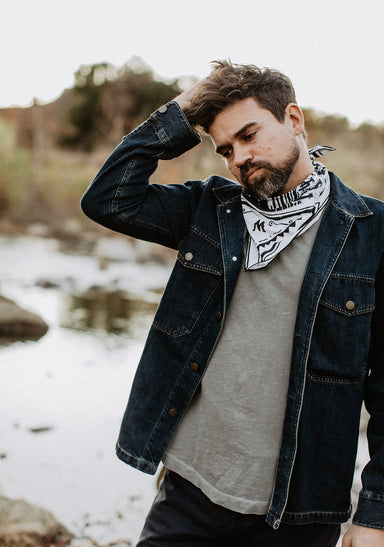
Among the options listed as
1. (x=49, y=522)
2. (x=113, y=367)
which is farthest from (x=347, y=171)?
(x=49, y=522)

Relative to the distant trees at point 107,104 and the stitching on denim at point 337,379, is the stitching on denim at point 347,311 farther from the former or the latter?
the distant trees at point 107,104

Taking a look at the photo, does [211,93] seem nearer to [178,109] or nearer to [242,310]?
[178,109]

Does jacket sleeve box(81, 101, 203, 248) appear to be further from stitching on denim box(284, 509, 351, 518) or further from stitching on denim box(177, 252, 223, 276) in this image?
stitching on denim box(284, 509, 351, 518)

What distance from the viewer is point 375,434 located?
153 cm

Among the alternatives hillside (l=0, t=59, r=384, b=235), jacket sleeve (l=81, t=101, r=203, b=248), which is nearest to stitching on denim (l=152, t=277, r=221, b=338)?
jacket sleeve (l=81, t=101, r=203, b=248)

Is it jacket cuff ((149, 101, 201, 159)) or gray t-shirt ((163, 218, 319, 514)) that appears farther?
jacket cuff ((149, 101, 201, 159))

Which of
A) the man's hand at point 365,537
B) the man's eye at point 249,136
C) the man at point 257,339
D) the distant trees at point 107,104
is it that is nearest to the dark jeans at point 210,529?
the man at point 257,339

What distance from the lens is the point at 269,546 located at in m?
1.55

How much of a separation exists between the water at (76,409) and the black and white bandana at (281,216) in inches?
76.3

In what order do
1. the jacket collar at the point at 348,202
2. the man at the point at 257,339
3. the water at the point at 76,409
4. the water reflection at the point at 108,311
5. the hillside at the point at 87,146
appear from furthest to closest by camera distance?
the hillside at the point at 87,146
the water reflection at the point at 108,311
the water at the point at 76,409
the jacket collar at the point at 348,202
the man at the point at 257,339

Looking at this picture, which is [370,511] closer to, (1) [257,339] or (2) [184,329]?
(1) [257,339]

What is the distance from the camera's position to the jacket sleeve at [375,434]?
4.77 ft

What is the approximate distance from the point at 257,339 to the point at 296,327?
0.39 ft

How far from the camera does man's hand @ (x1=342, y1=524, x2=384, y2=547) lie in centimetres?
142
